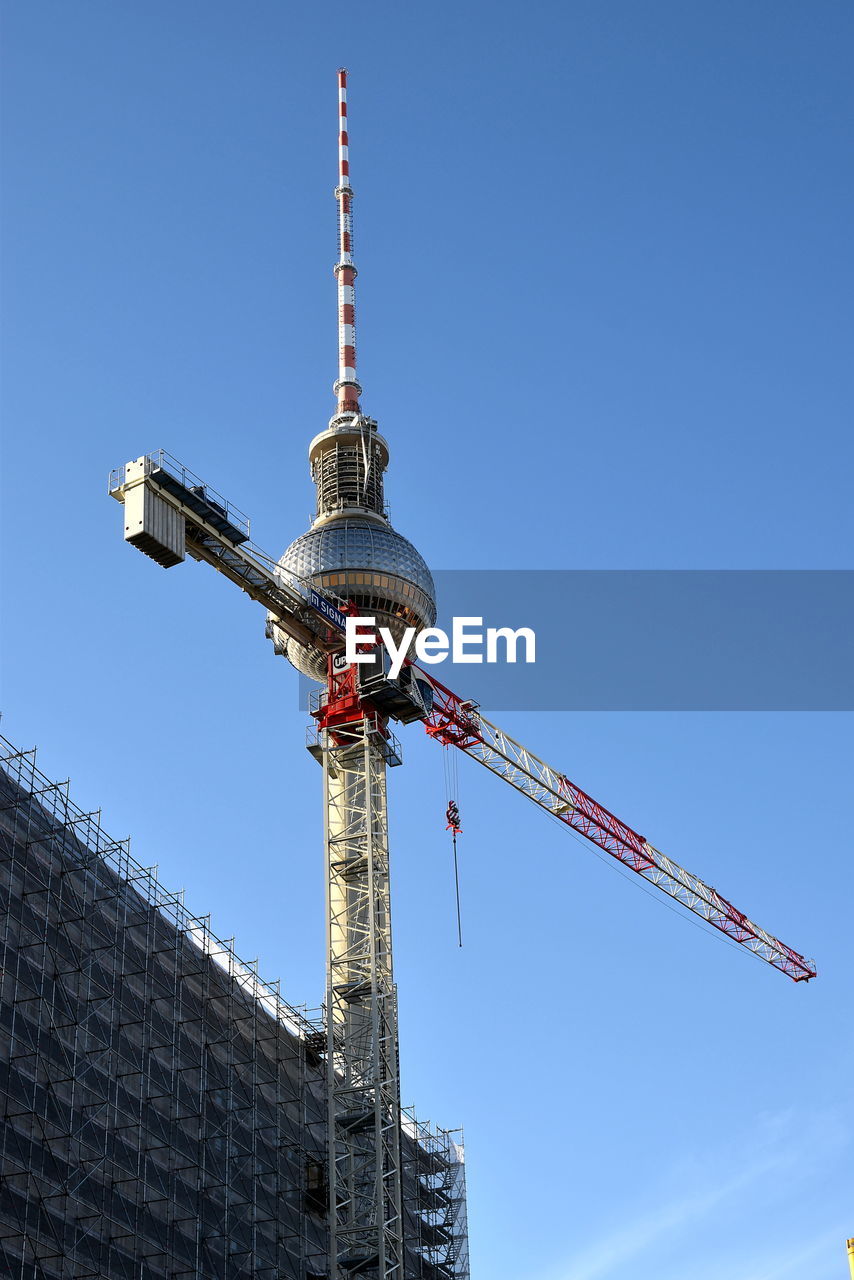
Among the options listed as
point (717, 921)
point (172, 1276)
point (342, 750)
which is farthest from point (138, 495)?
point (717, 921)

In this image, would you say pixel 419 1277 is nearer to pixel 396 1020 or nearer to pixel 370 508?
pixel 396 1020

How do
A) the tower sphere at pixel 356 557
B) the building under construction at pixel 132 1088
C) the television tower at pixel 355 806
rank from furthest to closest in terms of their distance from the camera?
the tower sphere at pixel 356 557 → the television tower at pixel 355 806 → the building under construction at pixel 132 1088

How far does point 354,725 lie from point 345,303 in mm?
31963

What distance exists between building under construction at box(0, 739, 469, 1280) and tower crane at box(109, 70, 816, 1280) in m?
2.17

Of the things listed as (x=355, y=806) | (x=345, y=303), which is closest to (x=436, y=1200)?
(x=355, y=806)

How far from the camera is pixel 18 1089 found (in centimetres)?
5719

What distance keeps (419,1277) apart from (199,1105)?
21.9 m

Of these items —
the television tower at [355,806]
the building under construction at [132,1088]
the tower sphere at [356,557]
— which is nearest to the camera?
the building under construction at [132,1088]

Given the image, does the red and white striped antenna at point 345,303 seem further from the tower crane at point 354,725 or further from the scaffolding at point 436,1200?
the scaffolding at point 436,1200

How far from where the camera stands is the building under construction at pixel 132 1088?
57.9 metres

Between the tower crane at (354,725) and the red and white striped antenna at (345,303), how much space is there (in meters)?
0.08

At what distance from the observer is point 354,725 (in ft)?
306

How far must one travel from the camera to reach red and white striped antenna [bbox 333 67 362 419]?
113562 millimetres

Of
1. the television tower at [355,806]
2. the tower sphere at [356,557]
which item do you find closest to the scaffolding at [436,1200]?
the television tower at [355,806]
